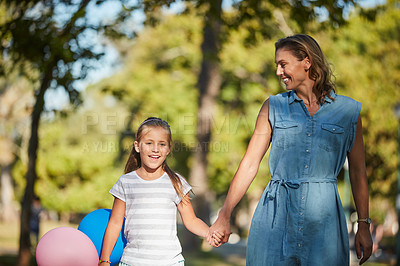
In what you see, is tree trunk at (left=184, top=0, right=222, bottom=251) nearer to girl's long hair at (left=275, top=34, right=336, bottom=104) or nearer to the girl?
the girl

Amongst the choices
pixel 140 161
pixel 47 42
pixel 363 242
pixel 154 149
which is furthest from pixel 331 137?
pixel 47 42

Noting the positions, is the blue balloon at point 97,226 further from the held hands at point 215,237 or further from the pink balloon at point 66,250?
the held hands at point 215,237

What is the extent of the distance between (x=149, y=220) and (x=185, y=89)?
85.4 feet

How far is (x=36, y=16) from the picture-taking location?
902 centimetres

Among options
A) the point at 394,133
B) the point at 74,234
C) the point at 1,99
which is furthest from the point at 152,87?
the point at 74,234

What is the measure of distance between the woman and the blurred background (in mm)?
4634

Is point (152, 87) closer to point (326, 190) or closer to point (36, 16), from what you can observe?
point (36, 16)

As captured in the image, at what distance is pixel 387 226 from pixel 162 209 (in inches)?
1628

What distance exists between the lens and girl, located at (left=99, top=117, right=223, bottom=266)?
3592 mm

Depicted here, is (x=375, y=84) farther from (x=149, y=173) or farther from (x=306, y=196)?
(x=306, y=196)

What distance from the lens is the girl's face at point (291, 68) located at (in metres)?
3.25

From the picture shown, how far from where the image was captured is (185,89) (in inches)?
1161

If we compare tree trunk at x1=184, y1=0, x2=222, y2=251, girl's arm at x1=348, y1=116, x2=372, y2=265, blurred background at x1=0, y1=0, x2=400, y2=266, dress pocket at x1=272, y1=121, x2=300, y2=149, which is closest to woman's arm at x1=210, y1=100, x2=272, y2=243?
dress pocket at x1=272, y1=121, x2=300, y2=149

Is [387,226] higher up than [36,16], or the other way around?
[36,16]
